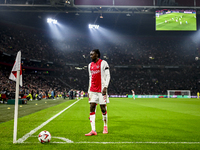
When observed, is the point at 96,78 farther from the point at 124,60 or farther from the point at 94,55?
the point at 124,60

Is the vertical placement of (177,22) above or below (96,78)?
above

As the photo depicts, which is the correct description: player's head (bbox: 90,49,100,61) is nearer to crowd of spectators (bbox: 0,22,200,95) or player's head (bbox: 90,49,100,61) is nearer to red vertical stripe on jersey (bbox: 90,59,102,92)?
red vertical stripe on jersey (bbox: 90,59,102,92)

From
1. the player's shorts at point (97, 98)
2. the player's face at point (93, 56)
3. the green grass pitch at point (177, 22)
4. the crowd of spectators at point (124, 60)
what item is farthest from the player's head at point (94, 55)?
the crowd of spectators at point (124, 60)

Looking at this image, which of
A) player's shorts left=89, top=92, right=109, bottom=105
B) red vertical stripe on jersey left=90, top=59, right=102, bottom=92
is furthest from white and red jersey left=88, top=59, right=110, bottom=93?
player's shorts left=89, top=92, right=109, bottom=105

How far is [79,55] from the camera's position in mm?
53938

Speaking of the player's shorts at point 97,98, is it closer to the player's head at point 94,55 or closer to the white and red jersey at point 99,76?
the white and red jersey at point 99,76

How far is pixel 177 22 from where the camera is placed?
23594 mm

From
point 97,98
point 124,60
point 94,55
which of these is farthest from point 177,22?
point 124,60

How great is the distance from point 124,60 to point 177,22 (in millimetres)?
31254

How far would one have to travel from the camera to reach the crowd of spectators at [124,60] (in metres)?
47.5

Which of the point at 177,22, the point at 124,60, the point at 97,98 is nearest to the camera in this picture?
the point at 97,98

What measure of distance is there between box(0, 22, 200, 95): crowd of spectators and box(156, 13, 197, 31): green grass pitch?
26049 millimetres

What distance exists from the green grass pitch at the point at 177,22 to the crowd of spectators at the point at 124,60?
2605 centimetres

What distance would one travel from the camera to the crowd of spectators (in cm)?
4753
